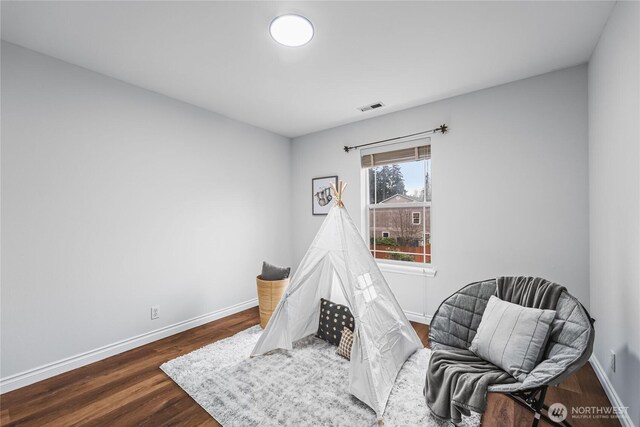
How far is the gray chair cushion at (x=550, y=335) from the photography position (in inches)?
51.2

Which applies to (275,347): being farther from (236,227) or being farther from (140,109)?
(140,109)

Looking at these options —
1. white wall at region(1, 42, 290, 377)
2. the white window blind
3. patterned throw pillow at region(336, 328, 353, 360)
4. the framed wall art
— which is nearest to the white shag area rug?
patterned throw pillow at region(336, 328, 353, 360)

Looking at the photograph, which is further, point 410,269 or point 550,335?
point 410,269

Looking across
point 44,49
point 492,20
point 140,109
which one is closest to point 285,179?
point 140,109

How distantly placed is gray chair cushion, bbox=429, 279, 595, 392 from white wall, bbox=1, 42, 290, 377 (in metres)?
2.60

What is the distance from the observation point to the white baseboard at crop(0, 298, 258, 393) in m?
2.06

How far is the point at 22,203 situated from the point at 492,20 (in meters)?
3.58

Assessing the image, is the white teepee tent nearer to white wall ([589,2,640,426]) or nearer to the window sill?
the window sill

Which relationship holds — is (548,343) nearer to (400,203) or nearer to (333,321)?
(333,321)

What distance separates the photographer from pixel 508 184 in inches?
106

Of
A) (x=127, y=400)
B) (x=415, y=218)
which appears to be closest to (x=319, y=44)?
(x=415, y=218)

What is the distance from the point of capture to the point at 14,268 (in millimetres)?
2066

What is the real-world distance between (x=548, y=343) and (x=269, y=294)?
2.36m

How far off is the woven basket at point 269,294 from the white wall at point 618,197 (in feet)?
8.57
